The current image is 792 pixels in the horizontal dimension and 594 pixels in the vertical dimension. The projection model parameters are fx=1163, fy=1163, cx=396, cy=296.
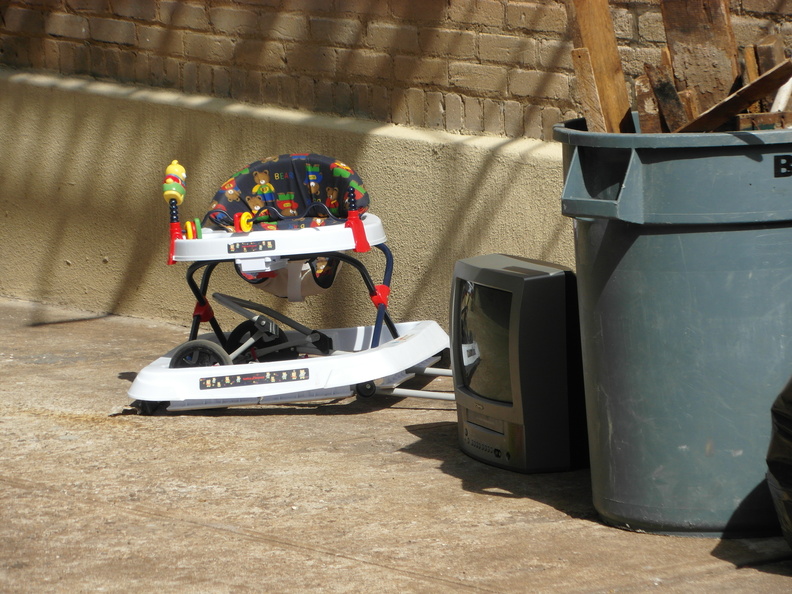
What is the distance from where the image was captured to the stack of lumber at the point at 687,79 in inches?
145

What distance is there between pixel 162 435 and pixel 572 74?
2719 millimetres

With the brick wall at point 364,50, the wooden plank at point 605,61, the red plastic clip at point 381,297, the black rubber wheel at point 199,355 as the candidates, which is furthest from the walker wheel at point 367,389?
the wooden plank at point 605,61

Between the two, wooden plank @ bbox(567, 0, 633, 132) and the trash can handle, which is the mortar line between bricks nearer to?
the trash can handle

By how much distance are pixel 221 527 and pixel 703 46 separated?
7.43 ft

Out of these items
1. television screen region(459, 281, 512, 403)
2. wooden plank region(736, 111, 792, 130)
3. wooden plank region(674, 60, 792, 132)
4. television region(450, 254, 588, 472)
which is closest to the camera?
wooden plank region(674, 60, 792, 132)

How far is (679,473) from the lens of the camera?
12.0 ft

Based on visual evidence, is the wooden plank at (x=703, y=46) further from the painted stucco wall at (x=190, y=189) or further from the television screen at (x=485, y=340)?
the painted stucco wall at (x=190, y=189)

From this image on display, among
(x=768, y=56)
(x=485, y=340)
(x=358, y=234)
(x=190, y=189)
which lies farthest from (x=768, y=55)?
(x=190, y=189)

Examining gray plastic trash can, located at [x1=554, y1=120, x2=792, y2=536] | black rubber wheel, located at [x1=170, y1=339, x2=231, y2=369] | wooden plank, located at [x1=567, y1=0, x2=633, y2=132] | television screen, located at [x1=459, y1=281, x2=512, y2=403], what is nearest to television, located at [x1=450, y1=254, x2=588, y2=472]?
television screen, located at [x1=459, y1=281, x2=512, y2=403]

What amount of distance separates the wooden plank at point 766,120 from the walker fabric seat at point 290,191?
243cm

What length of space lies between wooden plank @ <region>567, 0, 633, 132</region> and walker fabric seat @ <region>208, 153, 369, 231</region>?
1.97m

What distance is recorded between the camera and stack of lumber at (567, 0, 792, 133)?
12.1 ft

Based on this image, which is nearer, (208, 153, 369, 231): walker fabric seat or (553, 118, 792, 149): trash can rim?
(553, 118, 792, 149): trash can rim

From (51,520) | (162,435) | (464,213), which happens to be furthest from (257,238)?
(51,520)
